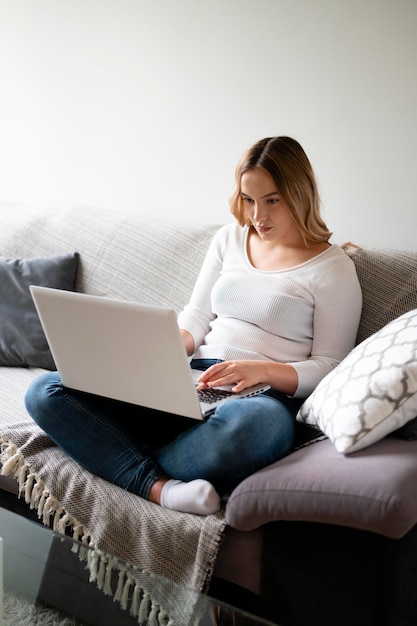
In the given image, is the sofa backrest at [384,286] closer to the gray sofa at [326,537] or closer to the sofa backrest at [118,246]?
the gray sofa at [326,537]

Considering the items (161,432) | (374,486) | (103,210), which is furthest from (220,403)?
(103,210)

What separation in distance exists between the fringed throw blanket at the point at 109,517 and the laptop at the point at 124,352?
168mm

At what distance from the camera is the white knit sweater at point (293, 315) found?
1.82 metres

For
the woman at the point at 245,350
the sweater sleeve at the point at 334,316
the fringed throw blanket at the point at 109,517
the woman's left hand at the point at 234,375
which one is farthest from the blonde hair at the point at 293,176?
the fringed throw blanket at the point at 109,517

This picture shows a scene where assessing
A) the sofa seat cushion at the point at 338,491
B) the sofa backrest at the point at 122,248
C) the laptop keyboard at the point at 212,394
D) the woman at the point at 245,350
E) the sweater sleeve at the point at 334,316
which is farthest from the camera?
the sofa backrest at the point at 122,248

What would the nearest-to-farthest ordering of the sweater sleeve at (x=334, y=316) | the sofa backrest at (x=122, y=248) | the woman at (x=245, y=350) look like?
the woman at (x=245, y=350), the sweater sleeve at (x=334, y=316), the sofa backrest at (x=122, y=248)

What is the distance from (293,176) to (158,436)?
2.16 feet

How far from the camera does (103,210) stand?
250 cm

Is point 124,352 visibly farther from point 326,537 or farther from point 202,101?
point 202,101

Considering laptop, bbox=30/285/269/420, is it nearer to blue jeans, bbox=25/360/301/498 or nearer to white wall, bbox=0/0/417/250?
→ blue jeans, bbox=25/360/301/498

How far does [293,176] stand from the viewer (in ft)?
6.18

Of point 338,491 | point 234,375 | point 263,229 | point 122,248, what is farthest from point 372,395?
point 122,248

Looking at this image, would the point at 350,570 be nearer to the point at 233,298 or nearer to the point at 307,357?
the point at 307,357

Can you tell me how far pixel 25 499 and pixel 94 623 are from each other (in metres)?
0.52
